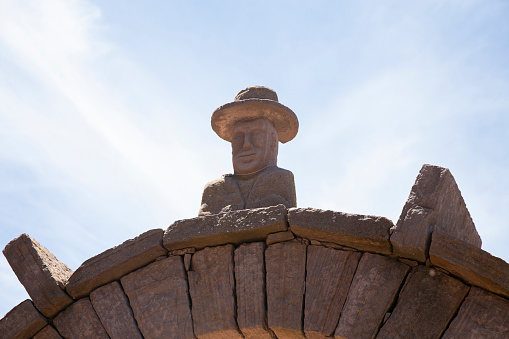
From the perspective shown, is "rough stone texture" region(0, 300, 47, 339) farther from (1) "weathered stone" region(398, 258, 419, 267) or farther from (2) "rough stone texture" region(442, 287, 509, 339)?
(2) "rough stone texture" region(442, 287, 509, 339)

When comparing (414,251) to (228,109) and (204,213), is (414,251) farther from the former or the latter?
(228,109)

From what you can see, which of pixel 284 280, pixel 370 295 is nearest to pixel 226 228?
pixel 284 280

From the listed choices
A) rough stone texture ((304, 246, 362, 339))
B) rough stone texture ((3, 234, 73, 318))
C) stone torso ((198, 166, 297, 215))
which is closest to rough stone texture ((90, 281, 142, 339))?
rough stone texture ((3, 234, 73, 318))

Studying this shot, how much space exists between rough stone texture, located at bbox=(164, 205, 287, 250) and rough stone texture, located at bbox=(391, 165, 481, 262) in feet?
3.15

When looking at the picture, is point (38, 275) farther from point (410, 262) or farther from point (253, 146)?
point (410, 262)

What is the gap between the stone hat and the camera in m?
6.20

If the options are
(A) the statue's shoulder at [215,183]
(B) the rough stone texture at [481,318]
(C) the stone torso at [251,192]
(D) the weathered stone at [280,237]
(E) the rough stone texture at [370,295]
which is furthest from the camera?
(A) the statue's shoulder at [215,183]

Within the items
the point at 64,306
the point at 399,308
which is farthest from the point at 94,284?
the point at 399,308

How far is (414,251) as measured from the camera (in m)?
4.66

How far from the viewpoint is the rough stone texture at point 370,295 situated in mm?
4617

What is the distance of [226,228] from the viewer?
5.20m

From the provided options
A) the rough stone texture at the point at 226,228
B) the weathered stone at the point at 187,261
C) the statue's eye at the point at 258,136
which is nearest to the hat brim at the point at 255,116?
the statue's eye at the point at 258,136

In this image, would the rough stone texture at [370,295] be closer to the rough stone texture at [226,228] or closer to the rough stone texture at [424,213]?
the rough stone texture at [424,213]

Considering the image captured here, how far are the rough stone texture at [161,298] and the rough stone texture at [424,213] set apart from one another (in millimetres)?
1755
